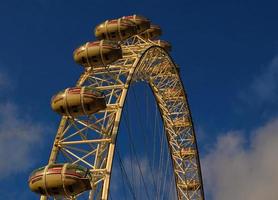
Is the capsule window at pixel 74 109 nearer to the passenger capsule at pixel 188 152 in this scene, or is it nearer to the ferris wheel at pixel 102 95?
the ferris wheel at pixel 102 95

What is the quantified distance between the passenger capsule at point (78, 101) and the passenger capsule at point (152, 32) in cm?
1608

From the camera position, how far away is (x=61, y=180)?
23.8 metres

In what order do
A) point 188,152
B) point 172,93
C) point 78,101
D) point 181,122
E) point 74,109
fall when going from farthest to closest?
point 188,152
point 181,122
point 172,93
point 74,109
point 78,101

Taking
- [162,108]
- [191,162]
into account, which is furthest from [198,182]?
[162,108]

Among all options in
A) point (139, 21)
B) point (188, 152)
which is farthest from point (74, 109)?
point (188, 152)

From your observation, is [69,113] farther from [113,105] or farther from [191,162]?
[191,162]

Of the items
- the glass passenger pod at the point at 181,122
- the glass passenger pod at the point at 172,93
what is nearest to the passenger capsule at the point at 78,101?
the glass passenger pod at the point at 172,93

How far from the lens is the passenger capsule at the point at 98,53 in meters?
30.6

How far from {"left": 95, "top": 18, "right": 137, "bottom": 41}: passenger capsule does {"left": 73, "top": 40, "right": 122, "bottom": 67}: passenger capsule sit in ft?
15.9

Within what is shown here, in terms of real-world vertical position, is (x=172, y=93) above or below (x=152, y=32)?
below

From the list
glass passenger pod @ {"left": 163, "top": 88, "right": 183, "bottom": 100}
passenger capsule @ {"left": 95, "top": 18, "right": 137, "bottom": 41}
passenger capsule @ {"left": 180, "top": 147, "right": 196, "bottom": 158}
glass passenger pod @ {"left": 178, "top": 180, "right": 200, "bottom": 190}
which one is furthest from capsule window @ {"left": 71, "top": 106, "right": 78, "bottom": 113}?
glass passenger pod @ {"left": 178, "top": 180, "right": 200, "bottom": 190}

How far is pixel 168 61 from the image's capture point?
4297 centimetres

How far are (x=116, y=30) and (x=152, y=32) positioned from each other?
7863 mm

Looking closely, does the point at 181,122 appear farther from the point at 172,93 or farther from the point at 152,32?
the point at 152,32
